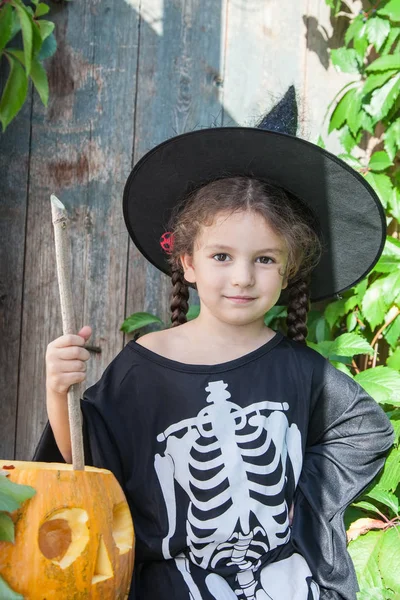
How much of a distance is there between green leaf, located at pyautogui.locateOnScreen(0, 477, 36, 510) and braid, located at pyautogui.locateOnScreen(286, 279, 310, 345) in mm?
992

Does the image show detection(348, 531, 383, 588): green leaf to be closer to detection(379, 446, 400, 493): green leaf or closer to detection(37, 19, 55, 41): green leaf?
detection(379, 446, 400, 493): green leaf

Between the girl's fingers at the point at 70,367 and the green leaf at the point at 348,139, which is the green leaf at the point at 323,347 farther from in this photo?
the girl's fingers at the point at 70,367

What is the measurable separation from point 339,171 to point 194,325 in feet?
1.76

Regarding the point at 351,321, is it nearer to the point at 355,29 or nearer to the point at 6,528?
the point at 355,29

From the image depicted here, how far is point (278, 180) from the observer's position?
2.01 meters

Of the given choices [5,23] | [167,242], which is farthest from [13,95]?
[167,242]

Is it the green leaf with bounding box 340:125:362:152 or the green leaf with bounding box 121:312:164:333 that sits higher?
the green leaf with bounding box 340:125:362:152

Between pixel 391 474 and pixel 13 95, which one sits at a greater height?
pixel 13 95

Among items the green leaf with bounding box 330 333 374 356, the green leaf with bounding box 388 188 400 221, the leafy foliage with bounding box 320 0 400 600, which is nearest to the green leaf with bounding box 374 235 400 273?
the leafy foliage with bounding box 320 0 400 600

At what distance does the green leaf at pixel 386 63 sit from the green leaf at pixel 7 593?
6.62 feet

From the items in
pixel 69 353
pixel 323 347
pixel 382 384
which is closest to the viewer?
pixel 69 353

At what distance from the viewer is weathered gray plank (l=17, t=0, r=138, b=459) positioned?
265cm

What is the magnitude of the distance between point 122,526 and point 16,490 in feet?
0.96

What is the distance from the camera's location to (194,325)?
80.9 inches
